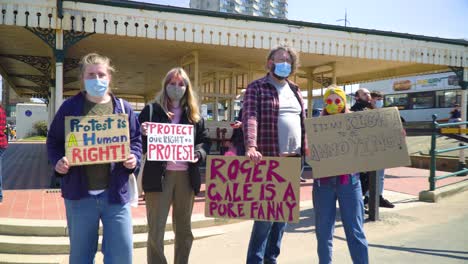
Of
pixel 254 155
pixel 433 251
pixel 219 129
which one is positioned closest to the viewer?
pixel 254 155

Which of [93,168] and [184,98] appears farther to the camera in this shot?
[184,98]

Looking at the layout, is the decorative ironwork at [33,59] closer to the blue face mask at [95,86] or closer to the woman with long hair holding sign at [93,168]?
the woman with long hair holding sign at [93,168]

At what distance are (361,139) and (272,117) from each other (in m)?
0.83

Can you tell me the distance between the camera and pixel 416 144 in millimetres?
18969

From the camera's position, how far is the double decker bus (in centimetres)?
2539

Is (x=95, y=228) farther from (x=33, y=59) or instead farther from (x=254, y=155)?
(x=33, y=59)

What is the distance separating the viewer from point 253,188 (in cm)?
338

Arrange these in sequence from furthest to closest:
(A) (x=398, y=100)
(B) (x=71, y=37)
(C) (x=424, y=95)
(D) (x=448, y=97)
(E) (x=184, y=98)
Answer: (A) (x=398, y=100), (C) (x=424, y=95), (D) (x=448, y=97), (B) (x=71, y=37), (E) (x=184, y=98)

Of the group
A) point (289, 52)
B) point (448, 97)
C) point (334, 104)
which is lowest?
point (334, 104)

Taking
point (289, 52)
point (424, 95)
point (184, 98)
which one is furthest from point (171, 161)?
point (424, 95)

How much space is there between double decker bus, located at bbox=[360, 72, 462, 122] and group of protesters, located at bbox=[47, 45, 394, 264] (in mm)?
23876

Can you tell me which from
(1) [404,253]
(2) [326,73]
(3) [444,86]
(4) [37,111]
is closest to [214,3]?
(4) [37,111]

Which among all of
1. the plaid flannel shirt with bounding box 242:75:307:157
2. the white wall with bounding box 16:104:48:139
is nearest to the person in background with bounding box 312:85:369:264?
the plaid flannel shirt with bounding box 242:75:307:157

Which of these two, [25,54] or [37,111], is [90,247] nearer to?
[25,54]
